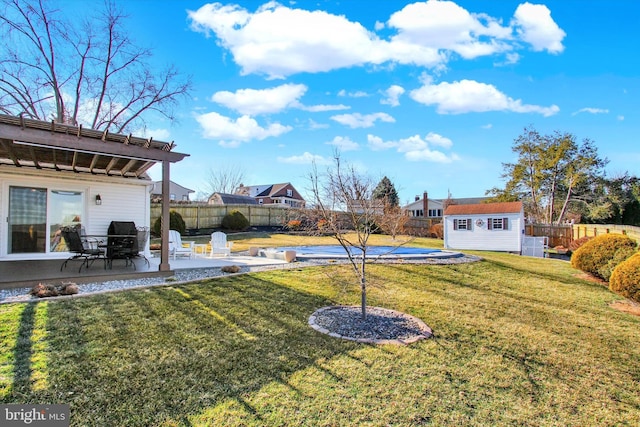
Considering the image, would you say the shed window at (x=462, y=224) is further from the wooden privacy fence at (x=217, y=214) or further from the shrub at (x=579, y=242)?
the wooden privacy fence at (x=217, y=214)

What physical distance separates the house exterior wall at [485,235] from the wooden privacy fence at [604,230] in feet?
11.1

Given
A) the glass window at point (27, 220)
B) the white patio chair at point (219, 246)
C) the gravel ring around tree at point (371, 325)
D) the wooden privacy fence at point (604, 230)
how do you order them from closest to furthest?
the gravel ring around tree at point (371, 325)
the glass window at point (27, 220)
the white patio chair at point (219, 246)
the wooden privacy fence at point (604, 230)

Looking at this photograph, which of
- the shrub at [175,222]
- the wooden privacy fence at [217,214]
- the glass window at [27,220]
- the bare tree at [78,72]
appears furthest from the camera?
the wooden privacy fence at [217,214]

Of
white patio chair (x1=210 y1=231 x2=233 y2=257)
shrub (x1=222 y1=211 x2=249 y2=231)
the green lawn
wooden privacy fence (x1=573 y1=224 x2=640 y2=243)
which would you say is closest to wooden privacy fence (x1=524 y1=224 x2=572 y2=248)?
wooden privacy fence (x1=573 y1=224 x2=640 y2=243)

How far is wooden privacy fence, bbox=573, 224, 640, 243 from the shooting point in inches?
488

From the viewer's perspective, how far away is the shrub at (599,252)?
28.2 feet

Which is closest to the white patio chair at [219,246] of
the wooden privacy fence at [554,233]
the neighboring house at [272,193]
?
the wooden privacy fence at [554,233]

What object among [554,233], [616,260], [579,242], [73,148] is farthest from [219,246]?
[554,233]

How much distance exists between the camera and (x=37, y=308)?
4.71 m

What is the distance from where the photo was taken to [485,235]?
1784 centimetres

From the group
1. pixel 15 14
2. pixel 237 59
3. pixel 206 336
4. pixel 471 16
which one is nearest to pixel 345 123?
pixel 237 59

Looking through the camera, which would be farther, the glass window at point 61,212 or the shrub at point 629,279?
the glass window at point 61,212

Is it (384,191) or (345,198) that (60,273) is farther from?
(384,191)

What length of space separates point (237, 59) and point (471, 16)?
25.8 feet
